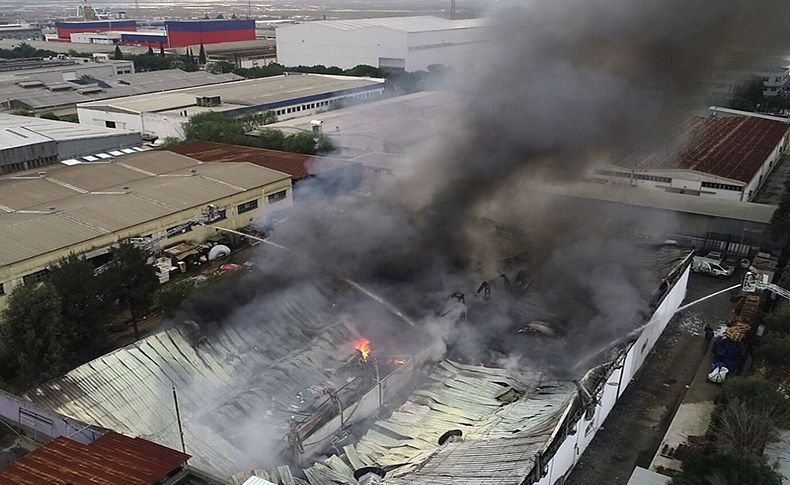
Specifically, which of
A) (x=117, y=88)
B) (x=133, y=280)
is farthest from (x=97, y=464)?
(x=117, y=88)

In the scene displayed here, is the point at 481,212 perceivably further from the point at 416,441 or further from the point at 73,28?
the point at 73,28

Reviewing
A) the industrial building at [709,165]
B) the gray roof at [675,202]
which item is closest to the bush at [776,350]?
the gray roof at [675,202]

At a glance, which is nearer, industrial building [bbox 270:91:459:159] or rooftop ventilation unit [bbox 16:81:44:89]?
industrial building [bbox 270:91:459:159]

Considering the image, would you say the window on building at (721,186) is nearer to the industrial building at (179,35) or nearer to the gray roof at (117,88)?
the gray roof at (117,88)

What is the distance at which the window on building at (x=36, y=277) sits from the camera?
13219 mm

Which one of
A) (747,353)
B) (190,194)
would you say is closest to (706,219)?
(747,353)

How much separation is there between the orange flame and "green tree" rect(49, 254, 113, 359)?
440cm

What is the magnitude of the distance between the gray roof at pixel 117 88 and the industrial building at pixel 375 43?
7151 mm

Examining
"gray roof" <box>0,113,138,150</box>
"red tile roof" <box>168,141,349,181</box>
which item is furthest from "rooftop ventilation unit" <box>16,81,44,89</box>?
"red tile roof" <box>168,141,349,181</box>

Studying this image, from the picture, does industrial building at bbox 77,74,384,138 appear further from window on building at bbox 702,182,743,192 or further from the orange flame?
the orange flame

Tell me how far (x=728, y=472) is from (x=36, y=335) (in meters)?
9.73

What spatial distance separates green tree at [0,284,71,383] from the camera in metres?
9.77

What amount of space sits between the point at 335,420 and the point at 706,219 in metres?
12.0

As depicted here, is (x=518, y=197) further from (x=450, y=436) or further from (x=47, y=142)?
(x=47, y=142)
